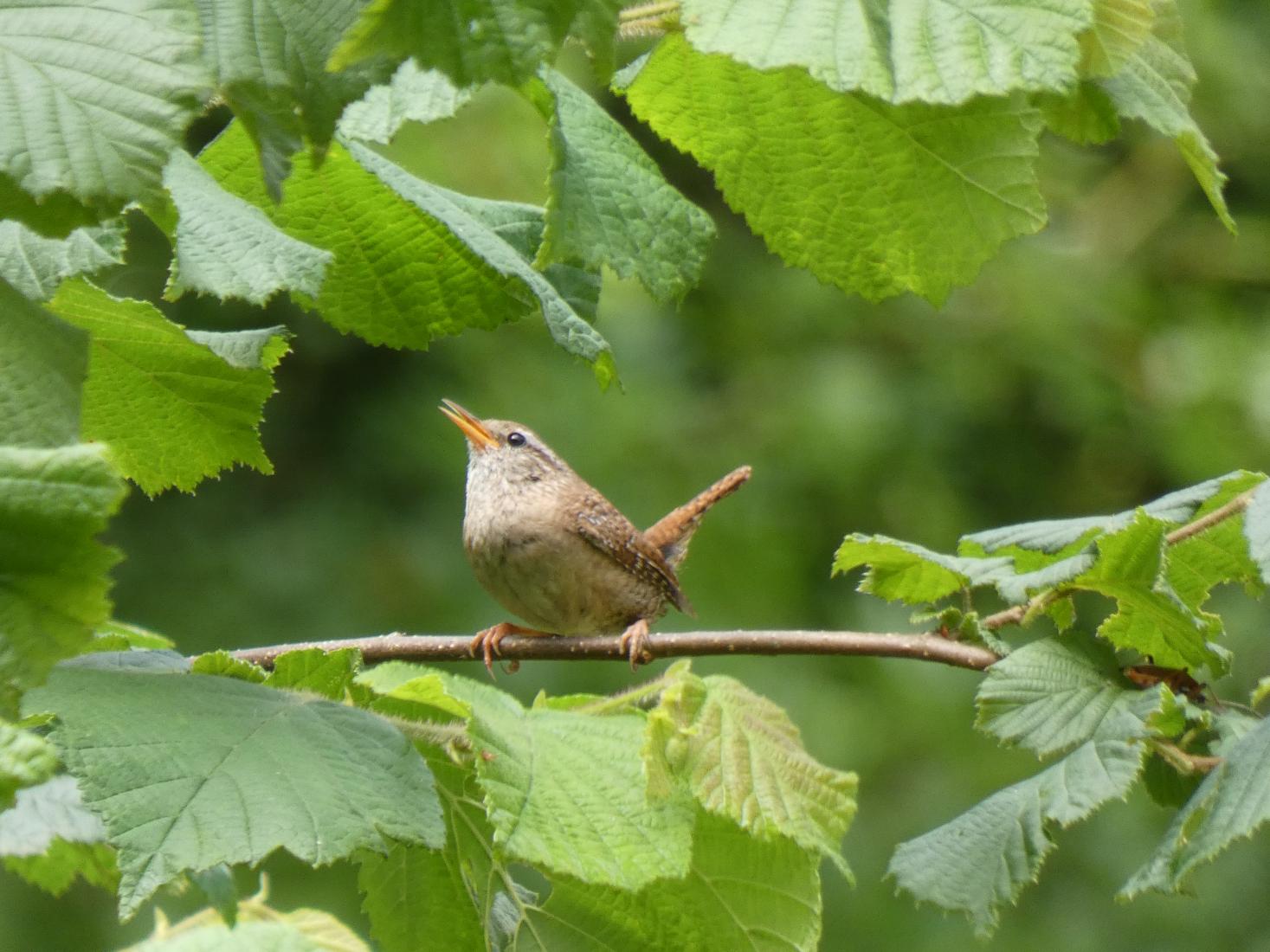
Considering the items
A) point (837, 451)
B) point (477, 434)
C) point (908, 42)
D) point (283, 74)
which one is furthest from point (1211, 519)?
point (837, 451)

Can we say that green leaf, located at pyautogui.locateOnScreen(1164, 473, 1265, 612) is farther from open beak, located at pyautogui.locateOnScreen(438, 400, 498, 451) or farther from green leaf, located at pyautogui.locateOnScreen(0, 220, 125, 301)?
open beak, located at pyautogui.locateOnScreen(438, 400, 498, 451)

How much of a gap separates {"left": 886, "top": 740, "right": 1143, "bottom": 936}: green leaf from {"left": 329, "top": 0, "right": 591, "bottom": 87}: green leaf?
0.85 meters

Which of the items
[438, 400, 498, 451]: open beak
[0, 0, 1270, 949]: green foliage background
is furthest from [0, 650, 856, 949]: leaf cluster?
[0, 0, 1270, 949]: green foliage background

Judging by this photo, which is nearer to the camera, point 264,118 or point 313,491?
point 264,118

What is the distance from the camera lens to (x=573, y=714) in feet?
5.42

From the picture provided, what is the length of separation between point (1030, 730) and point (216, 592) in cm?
560

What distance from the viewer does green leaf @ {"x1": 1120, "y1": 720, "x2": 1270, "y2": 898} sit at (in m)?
1.25

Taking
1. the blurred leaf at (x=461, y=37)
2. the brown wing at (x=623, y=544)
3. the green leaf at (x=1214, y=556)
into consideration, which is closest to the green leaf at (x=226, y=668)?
the blurred leaf at (x=461, y=37)

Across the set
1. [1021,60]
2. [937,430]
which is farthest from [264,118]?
[937,430]

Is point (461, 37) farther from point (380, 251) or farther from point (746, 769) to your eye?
point (746, 769)

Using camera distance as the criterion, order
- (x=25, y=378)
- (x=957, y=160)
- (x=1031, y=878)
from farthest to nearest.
Result: (x=957, y=160)
(x=1031, y=878)
(x=25, y=378)

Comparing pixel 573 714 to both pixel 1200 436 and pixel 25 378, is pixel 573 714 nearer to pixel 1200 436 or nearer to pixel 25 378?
pixel 25 378

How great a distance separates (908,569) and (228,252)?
0.81 meters

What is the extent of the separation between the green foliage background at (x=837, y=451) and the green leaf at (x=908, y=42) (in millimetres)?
4440
